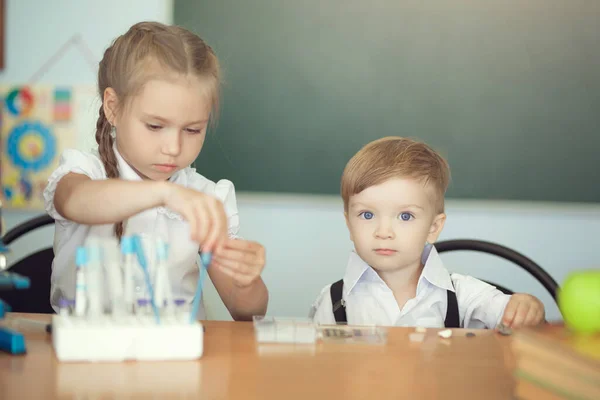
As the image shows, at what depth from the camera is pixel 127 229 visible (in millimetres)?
1397

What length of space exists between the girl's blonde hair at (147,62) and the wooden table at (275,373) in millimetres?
481

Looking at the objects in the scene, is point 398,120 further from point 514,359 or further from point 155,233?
point 514,359

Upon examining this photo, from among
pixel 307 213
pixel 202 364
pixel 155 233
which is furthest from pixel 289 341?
pixel 307 213

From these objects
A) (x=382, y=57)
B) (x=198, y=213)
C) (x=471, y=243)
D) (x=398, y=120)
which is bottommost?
(x=471, y=243)

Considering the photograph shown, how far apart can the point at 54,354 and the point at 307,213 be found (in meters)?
1.88

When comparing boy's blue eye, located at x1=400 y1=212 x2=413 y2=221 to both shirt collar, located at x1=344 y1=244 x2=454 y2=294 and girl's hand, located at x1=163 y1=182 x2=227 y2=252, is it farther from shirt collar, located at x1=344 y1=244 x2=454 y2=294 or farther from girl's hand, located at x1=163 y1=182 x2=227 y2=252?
girl's hand, located at x1=163 y1=182 x2=227 y2=252

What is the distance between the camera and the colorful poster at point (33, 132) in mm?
2793

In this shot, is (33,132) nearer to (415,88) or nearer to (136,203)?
(415,88)

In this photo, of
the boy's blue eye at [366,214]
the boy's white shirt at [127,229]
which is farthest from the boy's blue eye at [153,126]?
the boy's blue eye at [366,214]

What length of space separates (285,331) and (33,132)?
6.89 feet

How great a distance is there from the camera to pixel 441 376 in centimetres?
86

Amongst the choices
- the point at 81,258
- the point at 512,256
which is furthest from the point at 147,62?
the point at 512,256

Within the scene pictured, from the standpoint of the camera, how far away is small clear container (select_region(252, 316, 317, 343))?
1.00 m

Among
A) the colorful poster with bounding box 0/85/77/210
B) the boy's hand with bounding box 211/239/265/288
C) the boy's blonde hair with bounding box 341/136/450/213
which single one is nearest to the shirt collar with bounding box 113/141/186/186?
the boy's hand with bounding box 211/239/265/288
